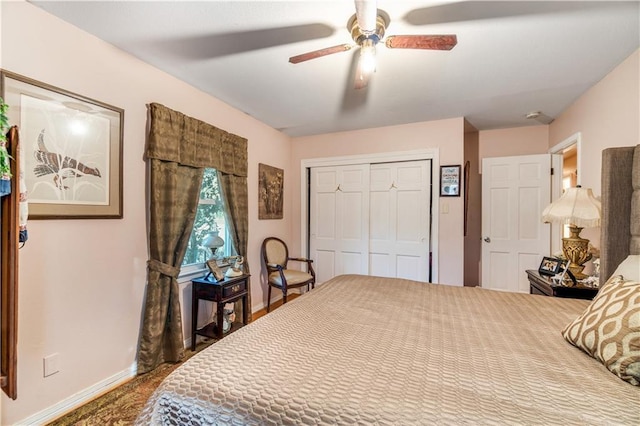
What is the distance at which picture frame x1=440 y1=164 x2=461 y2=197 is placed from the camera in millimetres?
3305

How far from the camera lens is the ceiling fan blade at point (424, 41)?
Result: 1.41m

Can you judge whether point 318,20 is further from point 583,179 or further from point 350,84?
point 583,179

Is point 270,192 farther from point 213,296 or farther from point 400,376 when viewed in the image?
point 400,376

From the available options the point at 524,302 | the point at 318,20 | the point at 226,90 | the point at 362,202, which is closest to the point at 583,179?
the point at 524,302

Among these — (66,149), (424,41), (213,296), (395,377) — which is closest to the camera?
(395,377)

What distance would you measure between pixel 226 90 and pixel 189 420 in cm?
255

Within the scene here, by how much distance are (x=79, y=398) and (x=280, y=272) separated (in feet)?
6.09

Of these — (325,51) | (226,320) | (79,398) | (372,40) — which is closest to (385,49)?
(372,40)

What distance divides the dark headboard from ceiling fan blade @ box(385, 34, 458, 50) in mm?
1291

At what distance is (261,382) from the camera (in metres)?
0.88

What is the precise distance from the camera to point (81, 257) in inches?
68.8

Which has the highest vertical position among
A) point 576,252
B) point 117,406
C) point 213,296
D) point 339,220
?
point 339,220

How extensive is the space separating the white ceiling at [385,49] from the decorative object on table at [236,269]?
5.44 feet

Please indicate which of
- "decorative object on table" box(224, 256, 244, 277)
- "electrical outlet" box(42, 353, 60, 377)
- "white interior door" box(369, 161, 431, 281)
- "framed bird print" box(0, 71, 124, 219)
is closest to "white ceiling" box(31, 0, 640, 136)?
"framed bird print" box(0, 71, 124, 219)
